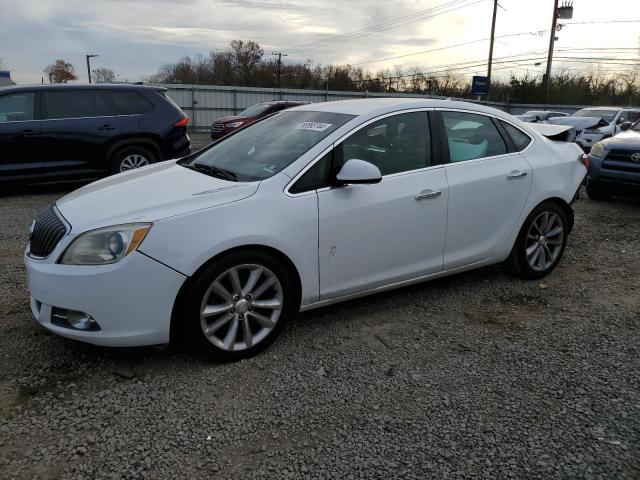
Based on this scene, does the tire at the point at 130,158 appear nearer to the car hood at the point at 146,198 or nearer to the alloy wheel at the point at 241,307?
the car hood at the point at 146,198

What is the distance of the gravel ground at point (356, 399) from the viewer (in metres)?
2.43

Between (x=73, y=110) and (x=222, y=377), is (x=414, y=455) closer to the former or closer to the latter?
(x=222, y=377)

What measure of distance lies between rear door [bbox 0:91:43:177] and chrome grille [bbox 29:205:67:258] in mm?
→ 5351

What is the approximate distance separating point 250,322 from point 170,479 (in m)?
1.15

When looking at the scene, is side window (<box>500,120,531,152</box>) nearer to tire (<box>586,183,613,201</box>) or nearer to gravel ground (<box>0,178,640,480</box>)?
gravel ground (<box>0,178,640,480</box>)

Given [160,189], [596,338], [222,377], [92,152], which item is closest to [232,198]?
[160,189]

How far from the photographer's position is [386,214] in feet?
12.0

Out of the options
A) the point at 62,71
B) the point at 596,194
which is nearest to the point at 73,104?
the point at 596,194

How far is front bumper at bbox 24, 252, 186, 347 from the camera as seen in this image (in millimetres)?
2854

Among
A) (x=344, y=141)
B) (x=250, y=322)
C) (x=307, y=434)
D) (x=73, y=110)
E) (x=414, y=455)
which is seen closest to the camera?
(x=414, y=455)

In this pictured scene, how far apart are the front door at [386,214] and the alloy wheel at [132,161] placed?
5.98 meters

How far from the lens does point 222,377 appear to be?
3.12m

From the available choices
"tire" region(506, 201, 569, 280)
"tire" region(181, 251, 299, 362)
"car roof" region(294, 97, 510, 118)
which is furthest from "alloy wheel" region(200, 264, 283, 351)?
"tire" region(506, 201, 569, 280)

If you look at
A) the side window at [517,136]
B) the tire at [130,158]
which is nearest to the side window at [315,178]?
the side window at [517,136]
